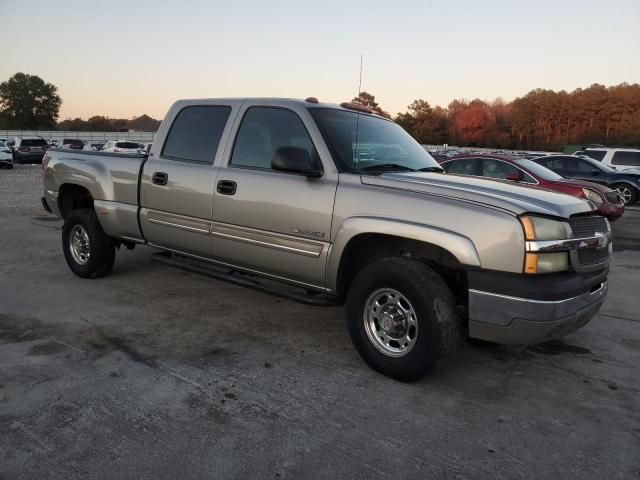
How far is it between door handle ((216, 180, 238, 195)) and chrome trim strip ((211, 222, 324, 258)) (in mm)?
274

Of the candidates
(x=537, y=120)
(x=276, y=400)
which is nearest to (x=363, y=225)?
(x=276, y=400)

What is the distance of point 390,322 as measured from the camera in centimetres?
354

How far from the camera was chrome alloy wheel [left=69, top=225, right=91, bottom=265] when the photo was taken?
19.2 ft

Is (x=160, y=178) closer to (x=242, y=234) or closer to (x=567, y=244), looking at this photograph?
(x=242, y=234)

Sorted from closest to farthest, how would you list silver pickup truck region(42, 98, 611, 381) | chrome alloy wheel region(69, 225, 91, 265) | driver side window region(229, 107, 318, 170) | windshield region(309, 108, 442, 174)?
1. silver pickup truck region(42, 98, 611, 381)
2. windshield region(309, 108, 442, 174)
3. driver side window region(229, 107, 318, 170)
4. chrome alloy wheel region(69, 225, 91, 265)

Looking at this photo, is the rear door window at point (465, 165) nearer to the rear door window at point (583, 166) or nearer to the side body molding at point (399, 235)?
the rear door window at point (583, 166)

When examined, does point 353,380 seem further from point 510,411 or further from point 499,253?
point 499,253

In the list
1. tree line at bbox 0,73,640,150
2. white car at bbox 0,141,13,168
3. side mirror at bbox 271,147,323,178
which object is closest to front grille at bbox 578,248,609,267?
side mirror at bbox 271,147,323,178

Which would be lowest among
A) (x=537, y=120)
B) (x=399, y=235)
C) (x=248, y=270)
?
(x=248, y=270)

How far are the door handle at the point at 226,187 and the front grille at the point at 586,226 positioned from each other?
2.49m

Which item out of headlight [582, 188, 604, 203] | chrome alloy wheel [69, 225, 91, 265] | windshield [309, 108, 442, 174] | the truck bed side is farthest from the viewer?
headlight [582, 188, 604, 203]

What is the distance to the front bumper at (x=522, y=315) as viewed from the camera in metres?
3.04

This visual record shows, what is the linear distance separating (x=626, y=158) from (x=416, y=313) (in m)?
19.0

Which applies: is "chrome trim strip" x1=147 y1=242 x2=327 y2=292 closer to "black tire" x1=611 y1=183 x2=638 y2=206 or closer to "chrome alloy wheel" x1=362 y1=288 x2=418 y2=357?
"chrome alloy wheel" x1=362 y1=288 x2=418 y2=357
